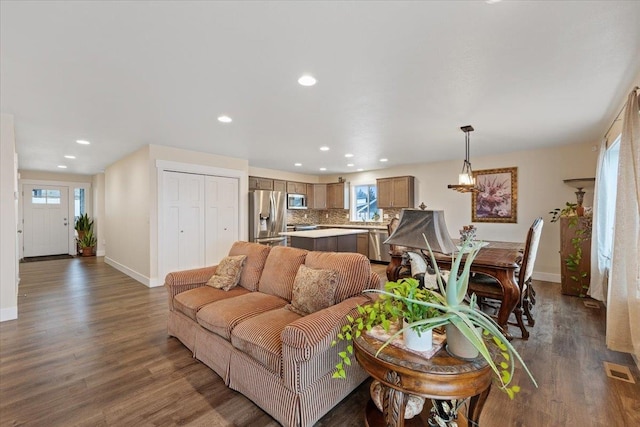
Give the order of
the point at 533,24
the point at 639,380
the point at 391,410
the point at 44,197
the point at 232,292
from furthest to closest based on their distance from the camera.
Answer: the point at 44,197 → the point at 232,292 → the point at 639,380 → the point at 533,24 → the point at 391,410

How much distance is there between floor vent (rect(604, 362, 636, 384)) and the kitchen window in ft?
17.4

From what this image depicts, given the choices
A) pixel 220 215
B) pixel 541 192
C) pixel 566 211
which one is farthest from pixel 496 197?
pixel 220 215

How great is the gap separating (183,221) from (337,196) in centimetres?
419

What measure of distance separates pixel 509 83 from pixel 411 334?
238 centimetres

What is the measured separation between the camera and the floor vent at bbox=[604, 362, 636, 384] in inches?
82.7

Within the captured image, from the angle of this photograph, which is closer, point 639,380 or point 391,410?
point 391,410

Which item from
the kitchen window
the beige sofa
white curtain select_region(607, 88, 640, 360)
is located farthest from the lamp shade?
the kitchen window

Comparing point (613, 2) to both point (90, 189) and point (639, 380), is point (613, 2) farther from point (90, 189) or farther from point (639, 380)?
point (90, 189)

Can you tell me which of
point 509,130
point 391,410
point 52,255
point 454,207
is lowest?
point 52,255

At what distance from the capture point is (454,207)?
5973 millimetres

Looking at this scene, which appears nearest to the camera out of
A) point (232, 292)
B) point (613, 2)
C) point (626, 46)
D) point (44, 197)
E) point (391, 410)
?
point (391, 410)

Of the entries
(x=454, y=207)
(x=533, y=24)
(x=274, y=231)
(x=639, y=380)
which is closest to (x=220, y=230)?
(x=274, y=231)

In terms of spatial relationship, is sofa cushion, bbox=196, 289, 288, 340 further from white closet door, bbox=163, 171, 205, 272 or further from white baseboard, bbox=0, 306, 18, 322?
white closet door, bbox=163, 171, 205, 272

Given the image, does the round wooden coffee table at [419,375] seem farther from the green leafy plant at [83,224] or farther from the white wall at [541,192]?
the green leafy plant at [83,224]
